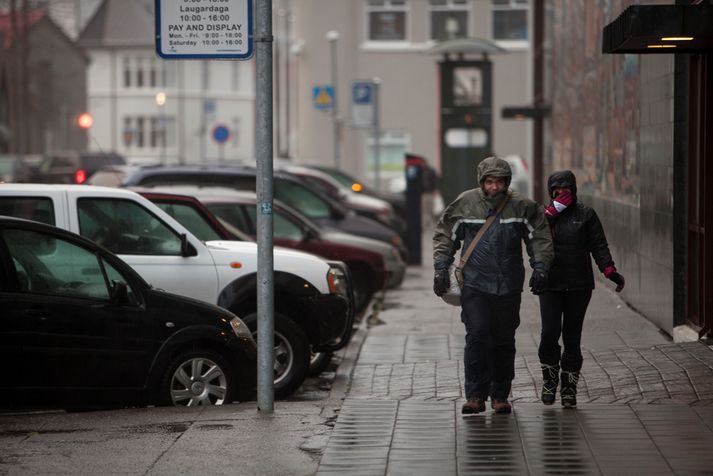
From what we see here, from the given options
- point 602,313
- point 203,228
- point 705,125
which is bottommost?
point 602,313

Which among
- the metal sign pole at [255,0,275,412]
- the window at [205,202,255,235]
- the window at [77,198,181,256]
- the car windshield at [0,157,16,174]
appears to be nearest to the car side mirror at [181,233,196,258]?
the window at [77,198,181,256]

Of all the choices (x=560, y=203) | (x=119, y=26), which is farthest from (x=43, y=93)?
(x=560, y=203)

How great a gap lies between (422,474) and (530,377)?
376 cm

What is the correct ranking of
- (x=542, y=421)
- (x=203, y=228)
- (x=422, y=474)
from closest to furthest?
(x=422, y=474)
(x=542, y=421)
(x=203, y=228)

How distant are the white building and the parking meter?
219 feet

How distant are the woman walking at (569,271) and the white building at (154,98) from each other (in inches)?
3206

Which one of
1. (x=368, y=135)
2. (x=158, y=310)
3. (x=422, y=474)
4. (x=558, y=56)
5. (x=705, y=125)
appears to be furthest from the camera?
(x=368, y=135)

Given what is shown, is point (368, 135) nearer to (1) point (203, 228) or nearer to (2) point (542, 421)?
(1) point (203, 228)

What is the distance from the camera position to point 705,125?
40.7 ft

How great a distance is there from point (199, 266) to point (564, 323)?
3182 mm

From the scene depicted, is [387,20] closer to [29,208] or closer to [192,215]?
[192,215]

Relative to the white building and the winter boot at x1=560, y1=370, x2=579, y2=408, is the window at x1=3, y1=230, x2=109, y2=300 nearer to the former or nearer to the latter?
the winter boot at x1=560, y1=370, x2=579, y2=408

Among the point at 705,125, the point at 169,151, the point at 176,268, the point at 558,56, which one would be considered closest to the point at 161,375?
the point at 176,268

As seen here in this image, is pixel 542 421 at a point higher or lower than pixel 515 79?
lower
